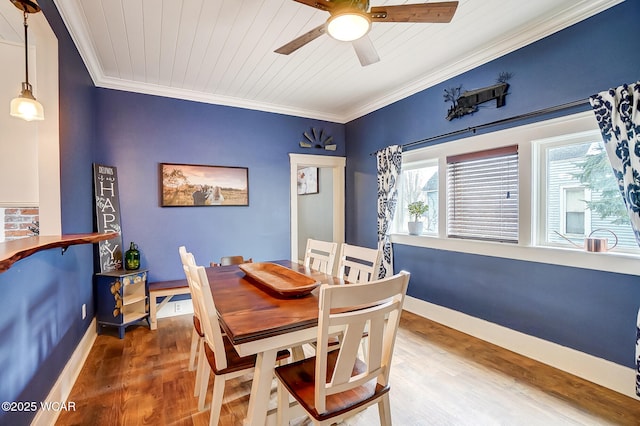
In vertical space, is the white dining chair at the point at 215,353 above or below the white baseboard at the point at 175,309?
above

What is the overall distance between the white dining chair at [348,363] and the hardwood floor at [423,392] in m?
0.57

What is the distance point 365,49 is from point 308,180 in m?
4.37

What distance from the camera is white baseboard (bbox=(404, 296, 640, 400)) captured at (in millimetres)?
2039

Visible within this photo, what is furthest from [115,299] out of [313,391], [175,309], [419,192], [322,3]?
[419,192]

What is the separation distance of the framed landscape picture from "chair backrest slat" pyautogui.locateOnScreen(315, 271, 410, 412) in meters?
2.94

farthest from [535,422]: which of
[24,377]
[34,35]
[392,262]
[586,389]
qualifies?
[34,35]

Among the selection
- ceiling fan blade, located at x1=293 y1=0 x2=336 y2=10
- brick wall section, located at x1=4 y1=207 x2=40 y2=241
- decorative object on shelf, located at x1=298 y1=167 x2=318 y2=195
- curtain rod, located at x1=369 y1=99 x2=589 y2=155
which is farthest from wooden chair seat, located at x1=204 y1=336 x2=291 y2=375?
decorative object on shelf, located at x1=298 y1=167 x2=318 y2=195

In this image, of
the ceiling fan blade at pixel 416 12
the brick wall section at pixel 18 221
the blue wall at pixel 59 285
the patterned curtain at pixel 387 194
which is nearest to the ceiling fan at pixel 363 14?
the ceiling fan blade at pixel 416 12

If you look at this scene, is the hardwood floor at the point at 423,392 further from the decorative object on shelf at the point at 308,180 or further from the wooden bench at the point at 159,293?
the decorative object on shelf at the point at 308,180

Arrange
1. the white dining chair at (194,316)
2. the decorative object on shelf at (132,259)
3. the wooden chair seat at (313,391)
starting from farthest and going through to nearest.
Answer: the decorative object on shelf at (132,259)
the white dining chair at (194,316)
the wooden chair seat at (313,391)

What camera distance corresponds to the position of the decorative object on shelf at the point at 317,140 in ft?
14.7

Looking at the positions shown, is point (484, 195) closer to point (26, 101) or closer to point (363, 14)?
point (363, 14)

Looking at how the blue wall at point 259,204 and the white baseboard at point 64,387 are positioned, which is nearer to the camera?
the white baseboard at point 64,387

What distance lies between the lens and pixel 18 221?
8.29 ft
